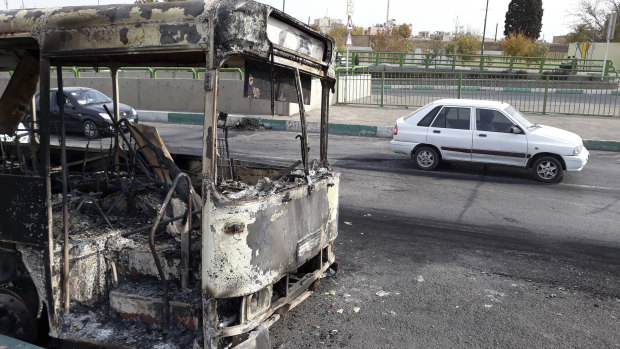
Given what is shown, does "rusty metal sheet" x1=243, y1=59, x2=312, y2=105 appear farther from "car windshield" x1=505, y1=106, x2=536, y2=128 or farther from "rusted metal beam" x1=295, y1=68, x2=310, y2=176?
"car windshield" x1=505, y1=106, x2=536, y2=128

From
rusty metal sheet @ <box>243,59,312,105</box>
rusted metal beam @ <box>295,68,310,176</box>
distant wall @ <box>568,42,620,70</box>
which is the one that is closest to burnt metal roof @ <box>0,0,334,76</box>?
rusty metal sheet @ <box>243,59,312,105</box>

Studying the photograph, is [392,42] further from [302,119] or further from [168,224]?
[168,224]

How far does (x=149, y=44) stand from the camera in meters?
3.16

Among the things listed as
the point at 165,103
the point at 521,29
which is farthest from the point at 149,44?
the point at 521,29

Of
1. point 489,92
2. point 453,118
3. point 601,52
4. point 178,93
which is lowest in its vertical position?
point 453,118

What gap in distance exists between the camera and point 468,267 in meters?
5.88

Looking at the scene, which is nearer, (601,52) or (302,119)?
(302,119)

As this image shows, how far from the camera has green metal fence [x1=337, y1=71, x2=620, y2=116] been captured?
20312 mm

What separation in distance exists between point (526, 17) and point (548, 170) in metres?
58.2

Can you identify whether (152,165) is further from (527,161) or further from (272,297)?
(527,161)

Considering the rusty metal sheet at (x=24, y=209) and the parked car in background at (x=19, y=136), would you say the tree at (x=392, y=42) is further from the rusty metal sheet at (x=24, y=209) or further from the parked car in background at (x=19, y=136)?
the rusty metal sheet at (x=24, y=209)

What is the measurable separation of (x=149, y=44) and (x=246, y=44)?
1.95ft

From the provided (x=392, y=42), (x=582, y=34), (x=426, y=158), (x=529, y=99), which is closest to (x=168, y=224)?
(x=426, y=158)

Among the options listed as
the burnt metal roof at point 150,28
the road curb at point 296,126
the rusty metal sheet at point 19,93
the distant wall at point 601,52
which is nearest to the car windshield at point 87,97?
the road curb at point 296,126
